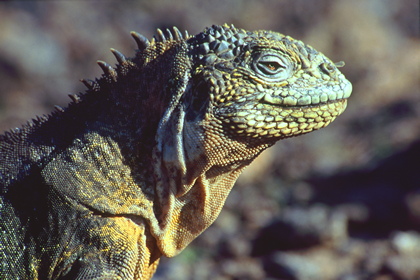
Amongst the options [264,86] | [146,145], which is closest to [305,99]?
[264,86]

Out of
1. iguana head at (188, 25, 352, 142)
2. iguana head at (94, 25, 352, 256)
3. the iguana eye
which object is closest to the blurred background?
iguana head at (94, 25, 352, 256)

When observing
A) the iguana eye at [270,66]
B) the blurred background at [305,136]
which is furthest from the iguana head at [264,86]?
the blurred background at [305,136]

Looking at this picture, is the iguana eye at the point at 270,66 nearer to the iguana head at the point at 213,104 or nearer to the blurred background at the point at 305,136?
the iguana head at the point at 213,104

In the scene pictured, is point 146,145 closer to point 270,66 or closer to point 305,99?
point 270,66

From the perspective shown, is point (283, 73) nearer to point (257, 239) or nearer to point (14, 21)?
point (257, 239)

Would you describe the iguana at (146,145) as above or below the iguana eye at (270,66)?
below

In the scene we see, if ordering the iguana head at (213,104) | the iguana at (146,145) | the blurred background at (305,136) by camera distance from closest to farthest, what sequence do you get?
1. the iguana at (146,145)
2. the iguana head at (213,104)
3. the blurred background at (305,136)

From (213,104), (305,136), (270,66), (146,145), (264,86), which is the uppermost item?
(305,136)

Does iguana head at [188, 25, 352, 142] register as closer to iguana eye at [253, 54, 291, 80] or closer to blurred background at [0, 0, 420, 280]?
iguana eye at [253, 54, 291, 80]
